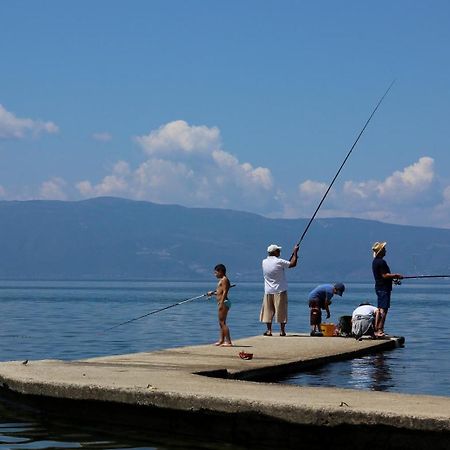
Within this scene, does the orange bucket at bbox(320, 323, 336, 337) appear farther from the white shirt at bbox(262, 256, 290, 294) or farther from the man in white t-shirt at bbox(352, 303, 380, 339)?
the white shirt at bbox(262, 256, 290, 294)

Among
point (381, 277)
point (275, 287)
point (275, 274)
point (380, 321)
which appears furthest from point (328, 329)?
point (275, 274)

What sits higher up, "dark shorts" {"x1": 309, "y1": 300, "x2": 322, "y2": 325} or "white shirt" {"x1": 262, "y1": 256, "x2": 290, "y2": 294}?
"white shirt" {"x1": 262, "y1": 256, "x2": 290, "y2": 294}

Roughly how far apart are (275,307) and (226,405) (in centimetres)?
899

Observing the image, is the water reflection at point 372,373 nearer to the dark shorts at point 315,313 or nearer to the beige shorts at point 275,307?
the beige shorts at point 275,307

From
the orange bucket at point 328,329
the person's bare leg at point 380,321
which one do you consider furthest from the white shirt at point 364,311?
the orange bucket at point 328,329

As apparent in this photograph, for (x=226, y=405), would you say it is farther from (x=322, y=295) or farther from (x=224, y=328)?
(x=322, y=295)

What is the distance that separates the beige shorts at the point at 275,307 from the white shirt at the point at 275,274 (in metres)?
0.10

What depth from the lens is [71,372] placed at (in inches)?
445

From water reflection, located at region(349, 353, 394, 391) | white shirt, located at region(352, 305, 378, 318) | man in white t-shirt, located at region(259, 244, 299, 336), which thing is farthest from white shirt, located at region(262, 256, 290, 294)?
water reflection, located at region(349, 353, 394, 391)

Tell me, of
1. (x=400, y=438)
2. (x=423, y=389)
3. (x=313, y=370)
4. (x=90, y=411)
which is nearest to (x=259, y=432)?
A: (x=400, y=438)

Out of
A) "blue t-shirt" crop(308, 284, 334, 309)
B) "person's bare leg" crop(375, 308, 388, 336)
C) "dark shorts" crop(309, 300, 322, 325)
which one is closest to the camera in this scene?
"person's bare leg" crop(375, 308, 388, 336)

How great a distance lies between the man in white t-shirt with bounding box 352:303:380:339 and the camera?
18500 millimetres

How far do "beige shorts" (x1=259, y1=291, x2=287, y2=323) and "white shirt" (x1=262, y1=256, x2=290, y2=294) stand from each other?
0.34 feet

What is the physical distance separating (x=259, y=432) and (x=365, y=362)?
269 inches
